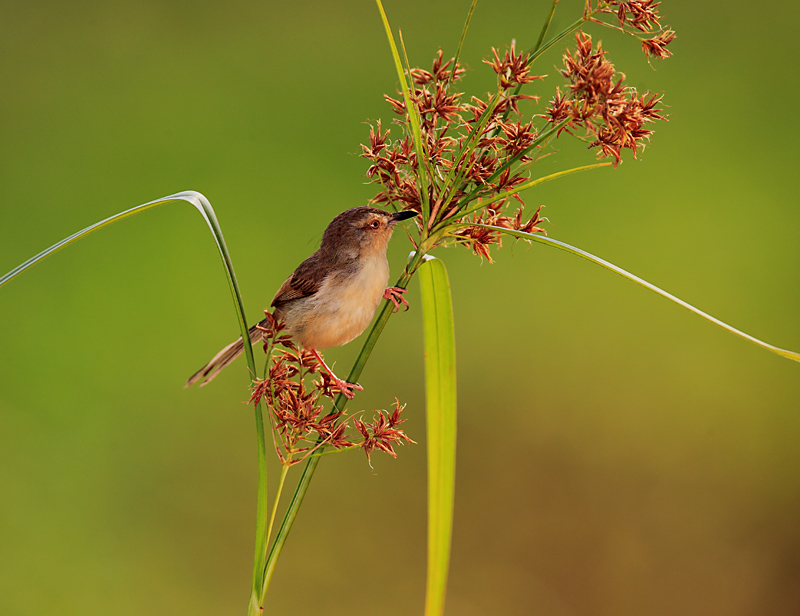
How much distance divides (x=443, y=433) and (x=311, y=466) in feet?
0.73

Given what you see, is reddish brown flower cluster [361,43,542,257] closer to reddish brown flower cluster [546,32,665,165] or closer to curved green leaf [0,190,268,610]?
reddish brown flower cluster [546,32,665,165]

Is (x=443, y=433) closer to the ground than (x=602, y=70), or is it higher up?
closer to the ground

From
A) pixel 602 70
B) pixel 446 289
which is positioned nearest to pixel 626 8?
pixel 602 70

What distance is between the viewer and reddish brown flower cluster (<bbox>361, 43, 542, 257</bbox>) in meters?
1.07

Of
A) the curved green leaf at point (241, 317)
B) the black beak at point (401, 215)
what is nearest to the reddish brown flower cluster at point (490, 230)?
the black beak at point (401, 215)

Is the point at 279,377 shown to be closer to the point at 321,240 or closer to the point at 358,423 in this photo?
the point at 358,423

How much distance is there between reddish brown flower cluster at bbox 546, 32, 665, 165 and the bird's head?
652 millimetres

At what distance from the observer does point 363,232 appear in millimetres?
1685

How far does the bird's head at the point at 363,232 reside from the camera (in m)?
1.67

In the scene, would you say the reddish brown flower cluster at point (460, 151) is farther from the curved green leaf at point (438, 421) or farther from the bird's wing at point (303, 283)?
the bird's wing at point (303, 283)

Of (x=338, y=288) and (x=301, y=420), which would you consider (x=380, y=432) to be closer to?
(x=301, y=420)

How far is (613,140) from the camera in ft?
3.51

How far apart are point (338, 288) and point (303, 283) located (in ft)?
0.46

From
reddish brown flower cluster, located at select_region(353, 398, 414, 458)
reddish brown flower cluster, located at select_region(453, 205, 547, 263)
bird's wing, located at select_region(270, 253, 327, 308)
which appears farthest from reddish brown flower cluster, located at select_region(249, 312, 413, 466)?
bird's wing, located at select_region(270, 253, 327, 308)
